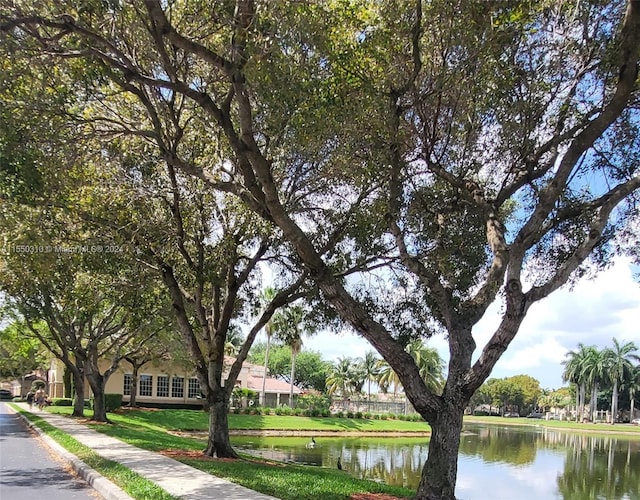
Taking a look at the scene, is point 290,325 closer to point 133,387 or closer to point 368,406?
point 133,387

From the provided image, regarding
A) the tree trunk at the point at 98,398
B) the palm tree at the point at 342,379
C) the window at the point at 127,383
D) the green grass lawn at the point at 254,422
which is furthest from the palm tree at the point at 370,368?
the tree trunk at the point at 98,398

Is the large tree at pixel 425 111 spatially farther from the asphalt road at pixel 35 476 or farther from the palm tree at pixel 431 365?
the palm tree at pixel 431 365

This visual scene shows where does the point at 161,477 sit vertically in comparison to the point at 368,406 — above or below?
above

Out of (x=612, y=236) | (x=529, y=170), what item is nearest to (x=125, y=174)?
(x=529, y=170)

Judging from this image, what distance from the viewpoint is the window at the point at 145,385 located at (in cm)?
4753

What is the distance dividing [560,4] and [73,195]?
10088 mm

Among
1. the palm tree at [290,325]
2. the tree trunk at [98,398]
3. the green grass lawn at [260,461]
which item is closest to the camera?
the green grass lawn at [260,461]

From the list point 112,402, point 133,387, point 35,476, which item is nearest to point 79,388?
point 112,402

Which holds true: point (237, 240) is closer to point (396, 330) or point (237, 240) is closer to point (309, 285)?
point (309, 285)

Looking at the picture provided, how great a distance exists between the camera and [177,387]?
49.3 m

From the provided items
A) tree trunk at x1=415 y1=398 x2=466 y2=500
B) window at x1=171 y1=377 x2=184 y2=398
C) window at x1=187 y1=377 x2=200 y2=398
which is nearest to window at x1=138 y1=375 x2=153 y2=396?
window at x1=171 y1=377 x2=184 y2=398

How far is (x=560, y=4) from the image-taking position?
8.97 meters

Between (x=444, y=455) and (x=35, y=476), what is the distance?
789 centimetres

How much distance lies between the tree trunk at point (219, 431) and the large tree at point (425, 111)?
647 cm
